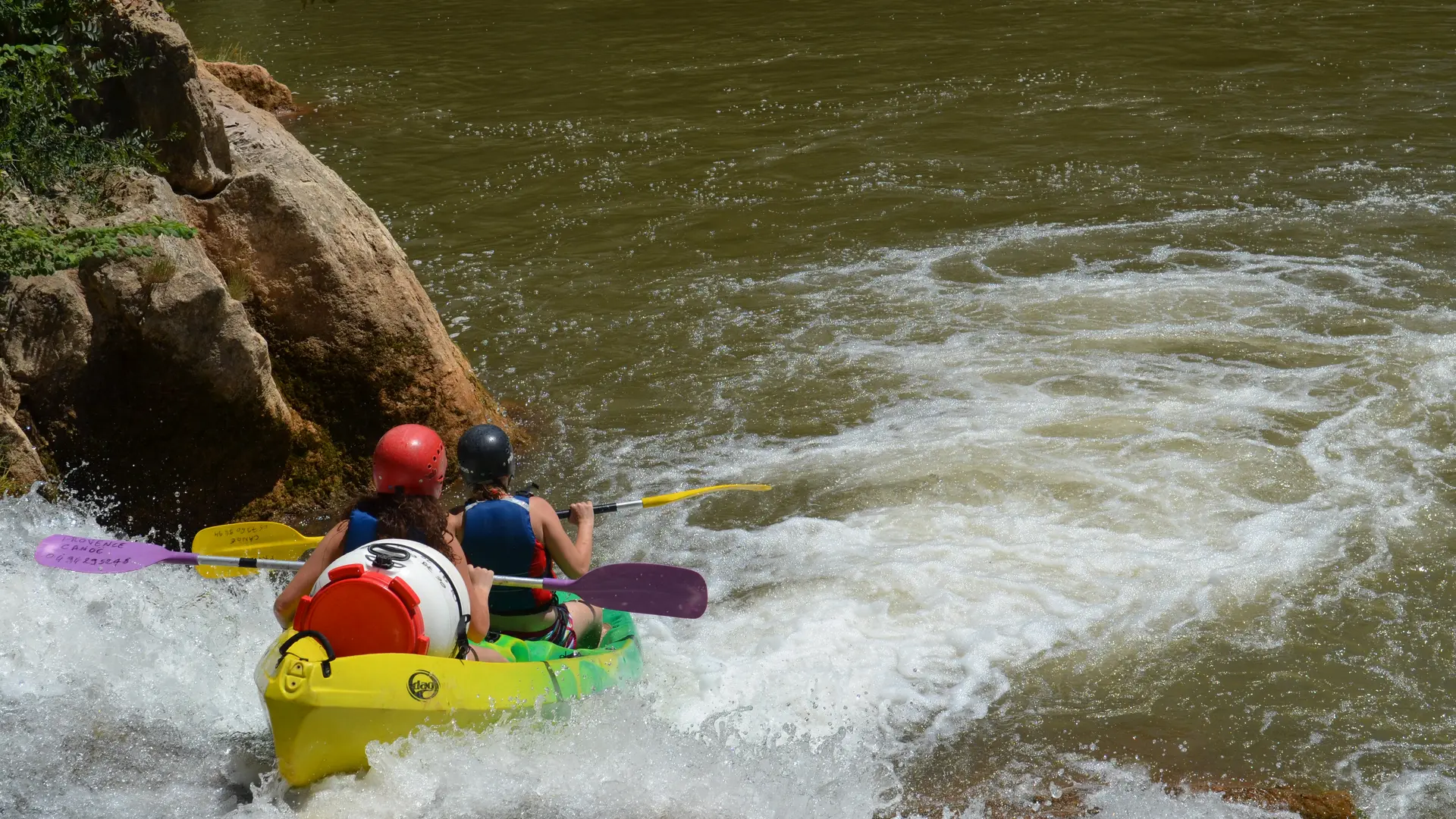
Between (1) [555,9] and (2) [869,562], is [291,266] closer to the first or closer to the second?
(2) [869,562]

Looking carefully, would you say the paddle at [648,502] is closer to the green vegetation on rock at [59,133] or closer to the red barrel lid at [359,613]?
the red barrel lid at [359,613]

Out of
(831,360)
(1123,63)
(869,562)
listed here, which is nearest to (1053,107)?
(1123,63)

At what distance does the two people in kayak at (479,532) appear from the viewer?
4.23 m

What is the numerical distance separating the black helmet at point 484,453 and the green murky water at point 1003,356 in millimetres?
1110

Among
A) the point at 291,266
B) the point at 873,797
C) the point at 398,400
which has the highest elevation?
the point at 291,266

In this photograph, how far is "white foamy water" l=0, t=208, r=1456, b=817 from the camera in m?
4.29

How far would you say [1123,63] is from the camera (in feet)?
48.8

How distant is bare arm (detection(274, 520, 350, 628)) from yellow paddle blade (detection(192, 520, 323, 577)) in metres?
0.82

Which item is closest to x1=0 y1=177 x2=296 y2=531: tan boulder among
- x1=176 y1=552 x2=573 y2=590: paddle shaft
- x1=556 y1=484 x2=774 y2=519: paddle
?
x1=176 y1=552 x2=573 y2=590: paddle shaft

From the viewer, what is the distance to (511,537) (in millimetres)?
4641

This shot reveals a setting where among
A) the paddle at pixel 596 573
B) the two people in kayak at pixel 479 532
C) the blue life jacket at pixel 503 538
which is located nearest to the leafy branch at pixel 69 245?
the paddle at pixel 596 573

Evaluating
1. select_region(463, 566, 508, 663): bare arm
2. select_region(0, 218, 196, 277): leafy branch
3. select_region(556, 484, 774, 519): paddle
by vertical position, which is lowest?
select_region(556, 484, 774, 519): paddle

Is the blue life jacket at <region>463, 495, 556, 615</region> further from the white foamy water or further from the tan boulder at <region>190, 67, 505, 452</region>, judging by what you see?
the tan boulder at <region>190, 67, 505, 452</region>

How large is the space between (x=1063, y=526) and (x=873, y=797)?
2.25m
